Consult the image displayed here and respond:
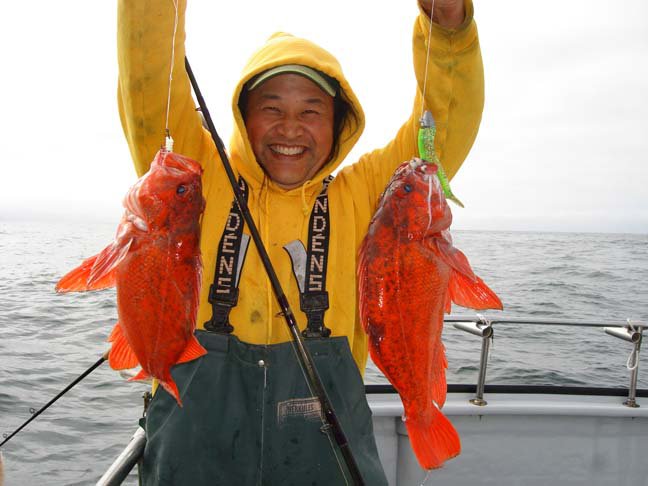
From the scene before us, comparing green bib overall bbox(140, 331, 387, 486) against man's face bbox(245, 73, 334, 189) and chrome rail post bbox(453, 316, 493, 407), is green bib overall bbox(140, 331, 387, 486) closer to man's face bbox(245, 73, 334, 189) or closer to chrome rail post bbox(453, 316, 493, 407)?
man's face bbox(245, 73, 334, 189)

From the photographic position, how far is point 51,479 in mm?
6152

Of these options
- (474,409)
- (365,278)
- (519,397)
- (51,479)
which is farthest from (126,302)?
(51,479)

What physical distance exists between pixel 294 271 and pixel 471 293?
2.70 ft

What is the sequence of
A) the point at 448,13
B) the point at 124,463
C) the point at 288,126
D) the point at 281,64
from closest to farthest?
1. the point at 124,463
2. the point at 448,13
3. the point at 281,64
4. the point at 288,126

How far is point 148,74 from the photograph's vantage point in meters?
2.16

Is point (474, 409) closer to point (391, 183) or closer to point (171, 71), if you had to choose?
point (391, 183)

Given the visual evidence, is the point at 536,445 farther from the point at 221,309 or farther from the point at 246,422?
the point at 221,309

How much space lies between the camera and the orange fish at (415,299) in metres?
1.95

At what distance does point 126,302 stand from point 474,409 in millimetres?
3101

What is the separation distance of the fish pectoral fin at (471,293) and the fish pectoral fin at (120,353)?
126 cm

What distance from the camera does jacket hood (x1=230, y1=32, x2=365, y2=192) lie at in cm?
240

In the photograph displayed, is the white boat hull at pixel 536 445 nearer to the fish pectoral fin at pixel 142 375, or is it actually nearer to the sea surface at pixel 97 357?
the sea surface at pixel 97 357

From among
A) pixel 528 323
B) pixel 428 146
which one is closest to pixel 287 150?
pixel 428 146

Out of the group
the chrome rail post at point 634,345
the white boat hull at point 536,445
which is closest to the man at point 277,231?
the white boat hull at point 536,445
